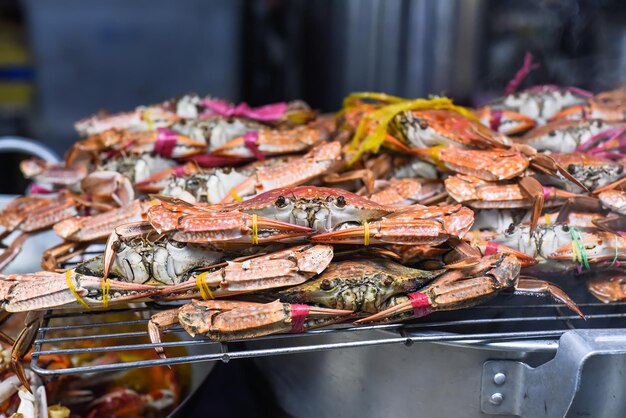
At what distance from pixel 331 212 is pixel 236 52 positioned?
3768mm

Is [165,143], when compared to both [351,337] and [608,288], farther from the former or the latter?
[608,288]

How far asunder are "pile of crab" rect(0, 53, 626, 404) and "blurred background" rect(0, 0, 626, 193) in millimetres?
1128

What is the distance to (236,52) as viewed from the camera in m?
5.05

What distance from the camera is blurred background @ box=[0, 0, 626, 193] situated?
141 inches

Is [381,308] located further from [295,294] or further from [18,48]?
[18,48]

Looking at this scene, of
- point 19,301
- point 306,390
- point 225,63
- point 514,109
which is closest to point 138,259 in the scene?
point 19,301

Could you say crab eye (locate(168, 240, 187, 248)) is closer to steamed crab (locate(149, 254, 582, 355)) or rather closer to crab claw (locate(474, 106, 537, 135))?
steamed crab (locate(149, 254, 582, 355))

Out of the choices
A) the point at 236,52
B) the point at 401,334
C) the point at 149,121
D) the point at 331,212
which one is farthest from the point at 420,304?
the point at 236,52

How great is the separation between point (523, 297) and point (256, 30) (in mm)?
3918

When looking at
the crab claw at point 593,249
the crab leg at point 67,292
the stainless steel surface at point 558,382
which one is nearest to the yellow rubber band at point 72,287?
the crab leg at point 67,292

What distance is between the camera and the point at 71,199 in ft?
7.22

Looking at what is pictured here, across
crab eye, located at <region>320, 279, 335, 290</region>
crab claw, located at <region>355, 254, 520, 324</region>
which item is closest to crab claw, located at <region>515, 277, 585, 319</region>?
crab claw, located at <region>355, 254, 520, 324</region>

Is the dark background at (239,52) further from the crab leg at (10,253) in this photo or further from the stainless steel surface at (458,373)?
the crab leg at (10,253)

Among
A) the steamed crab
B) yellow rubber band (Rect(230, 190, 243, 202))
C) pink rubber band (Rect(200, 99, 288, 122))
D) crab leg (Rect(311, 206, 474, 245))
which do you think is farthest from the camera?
pink rubber band (Rect(200, 99, 288, 122))
